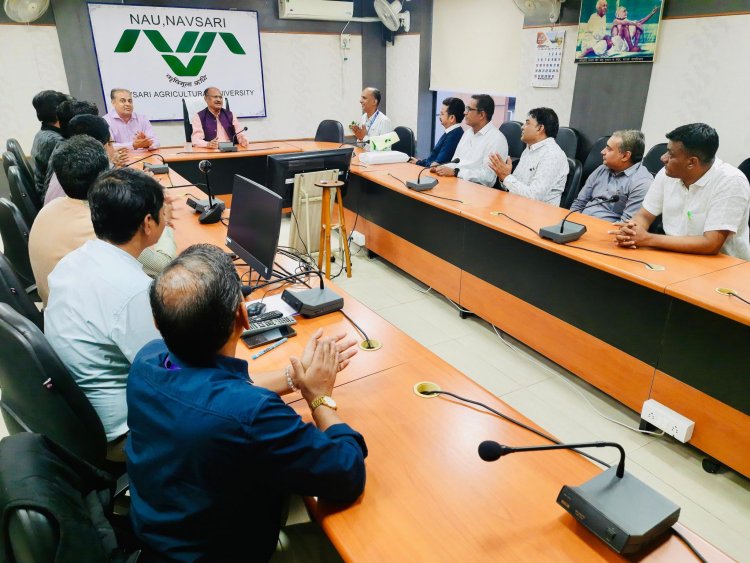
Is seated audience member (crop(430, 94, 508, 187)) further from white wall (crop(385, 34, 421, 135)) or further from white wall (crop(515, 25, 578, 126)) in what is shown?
white wall (crop(385, 34, 421, 135))

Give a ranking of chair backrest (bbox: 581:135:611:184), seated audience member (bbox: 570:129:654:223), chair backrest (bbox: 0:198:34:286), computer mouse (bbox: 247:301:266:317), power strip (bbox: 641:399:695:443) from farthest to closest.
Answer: chair backrest (bbox: 581:135:611:184) → seated audience member (bbox: 570:129:654:223) → chair backrest (bbox: 0:198:34:286) → power strip (bbox: 641:399:695:443) → computer mouse (bbox: 247:301:266:317)

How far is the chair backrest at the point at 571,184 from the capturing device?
363 cm

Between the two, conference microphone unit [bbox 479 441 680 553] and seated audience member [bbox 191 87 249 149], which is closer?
conference microphone unit [bbox 479 441 680 553]

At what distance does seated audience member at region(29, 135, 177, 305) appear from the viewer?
1.86 meters

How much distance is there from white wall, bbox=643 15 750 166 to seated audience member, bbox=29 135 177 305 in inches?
158

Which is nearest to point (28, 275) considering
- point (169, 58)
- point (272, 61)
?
point (169, 58)

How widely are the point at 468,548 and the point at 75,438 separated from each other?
3.27 ft

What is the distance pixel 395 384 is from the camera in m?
1.47

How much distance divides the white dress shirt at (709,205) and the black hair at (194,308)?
2258mm

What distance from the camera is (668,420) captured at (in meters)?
2.06

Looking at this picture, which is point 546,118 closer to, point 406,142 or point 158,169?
point 406,142

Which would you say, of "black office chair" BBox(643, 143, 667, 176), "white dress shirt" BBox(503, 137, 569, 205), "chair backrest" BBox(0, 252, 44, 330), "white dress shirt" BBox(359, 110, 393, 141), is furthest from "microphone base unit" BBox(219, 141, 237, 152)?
"black office chair" BBox(643, 143, 667, 176)

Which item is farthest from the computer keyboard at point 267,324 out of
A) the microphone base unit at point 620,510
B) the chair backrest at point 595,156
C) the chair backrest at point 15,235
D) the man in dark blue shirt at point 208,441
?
the chair backrest at point 595,156

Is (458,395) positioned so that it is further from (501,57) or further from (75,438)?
(501,57)
